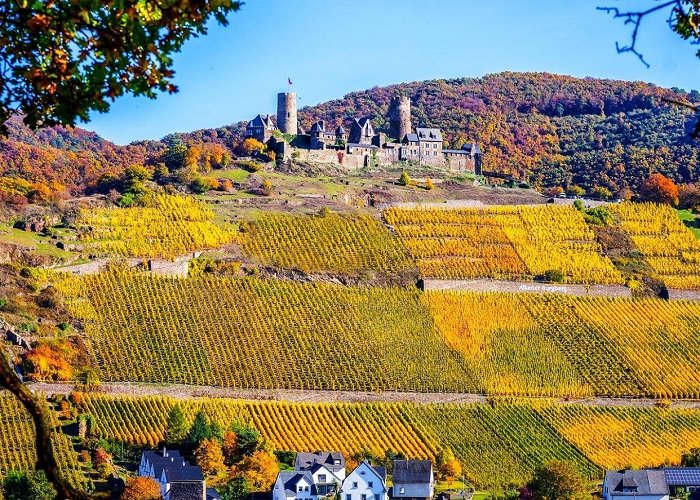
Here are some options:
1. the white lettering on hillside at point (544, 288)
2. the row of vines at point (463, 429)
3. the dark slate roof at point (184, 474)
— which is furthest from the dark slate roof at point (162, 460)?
the white lettering on hillside at point (544, 288)

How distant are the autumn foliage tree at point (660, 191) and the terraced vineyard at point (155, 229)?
124 ft

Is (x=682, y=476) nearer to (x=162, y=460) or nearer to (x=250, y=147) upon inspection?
(x=162, y=460)

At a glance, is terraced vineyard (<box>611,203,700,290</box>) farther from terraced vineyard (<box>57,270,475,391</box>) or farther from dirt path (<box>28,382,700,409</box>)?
terraced vineyard (<box>57,270,475,391</box>)

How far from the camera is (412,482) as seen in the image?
51.6 metres

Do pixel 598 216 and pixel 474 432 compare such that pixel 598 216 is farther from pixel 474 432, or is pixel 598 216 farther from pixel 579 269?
pixel 474 432

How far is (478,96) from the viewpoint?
163250 mm

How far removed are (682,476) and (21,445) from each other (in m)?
26.5

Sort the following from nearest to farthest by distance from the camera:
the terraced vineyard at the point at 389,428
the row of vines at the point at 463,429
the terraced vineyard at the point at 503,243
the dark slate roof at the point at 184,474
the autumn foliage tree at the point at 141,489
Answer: the autumn foliage tree at the point at 141,489 < the dark slate roof at the point at 184,474 < the terraced vineyard at the point at 389,428 < the row of vines at the point at 463,429 < the terraced vineyard at the point at 503,243

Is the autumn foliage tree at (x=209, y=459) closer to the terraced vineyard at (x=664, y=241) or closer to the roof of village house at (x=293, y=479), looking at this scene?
the roof of village house at (x=293, y=479)

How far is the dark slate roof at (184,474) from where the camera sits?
4816 cm

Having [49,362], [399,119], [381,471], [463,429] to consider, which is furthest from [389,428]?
[399,119]

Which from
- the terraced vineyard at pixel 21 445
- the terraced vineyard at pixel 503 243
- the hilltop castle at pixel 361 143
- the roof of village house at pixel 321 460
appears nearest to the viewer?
the terraced vineyard at pixel 21 445

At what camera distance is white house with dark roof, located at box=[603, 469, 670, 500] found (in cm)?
5200

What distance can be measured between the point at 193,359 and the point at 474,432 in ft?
46.2
